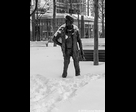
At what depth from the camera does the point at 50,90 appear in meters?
6.29

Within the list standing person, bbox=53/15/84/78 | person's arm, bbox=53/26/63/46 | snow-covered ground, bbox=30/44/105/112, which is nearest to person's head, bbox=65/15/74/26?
standing person, bbox=53/15/84/78

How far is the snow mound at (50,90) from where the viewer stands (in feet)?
15.8

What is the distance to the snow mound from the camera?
4824 millimetres

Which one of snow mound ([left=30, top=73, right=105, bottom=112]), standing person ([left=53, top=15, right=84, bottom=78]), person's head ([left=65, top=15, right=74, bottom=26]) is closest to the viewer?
snow mound ([left=30, top=73, right=105, bottom=112])

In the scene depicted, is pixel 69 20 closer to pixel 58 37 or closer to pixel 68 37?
pixel 68 37

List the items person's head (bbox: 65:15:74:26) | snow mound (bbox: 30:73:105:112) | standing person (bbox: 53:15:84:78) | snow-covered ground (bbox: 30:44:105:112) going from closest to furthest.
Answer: snow-covered ground (bbox: 30:44:105:112)
snow mound (bbox: 30:73:105:112)
person's head (bbox: 65:15:74:26)
standing person (bbox: 53:15:84:78)

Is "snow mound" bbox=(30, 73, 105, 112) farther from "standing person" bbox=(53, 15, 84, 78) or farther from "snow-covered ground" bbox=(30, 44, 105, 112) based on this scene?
"standing person" bbox=(53, 15, 84, 78)

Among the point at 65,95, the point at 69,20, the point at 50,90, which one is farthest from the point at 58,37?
the point at 65,95

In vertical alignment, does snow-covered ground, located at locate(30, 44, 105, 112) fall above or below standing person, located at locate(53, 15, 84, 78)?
below

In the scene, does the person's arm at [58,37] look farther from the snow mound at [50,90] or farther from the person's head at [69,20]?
the snow mound at [50,90]

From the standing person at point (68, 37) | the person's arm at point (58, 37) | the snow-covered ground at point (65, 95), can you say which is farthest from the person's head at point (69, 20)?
the snow-covered ground at point (65, 95)
